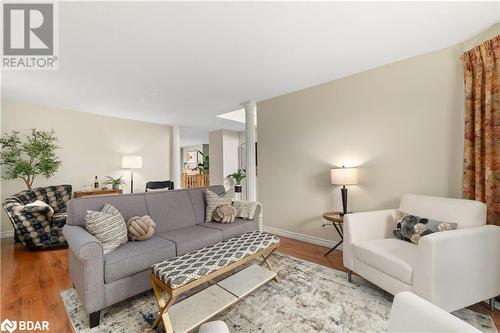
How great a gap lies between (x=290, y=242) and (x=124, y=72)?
3.36 m

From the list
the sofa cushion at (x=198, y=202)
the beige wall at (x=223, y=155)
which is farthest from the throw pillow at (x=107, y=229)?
the beige wall at (x=223, y=155)

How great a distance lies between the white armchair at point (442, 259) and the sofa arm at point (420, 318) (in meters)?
1.01

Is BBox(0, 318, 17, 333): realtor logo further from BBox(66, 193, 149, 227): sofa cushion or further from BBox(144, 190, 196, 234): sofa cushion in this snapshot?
BBox(144, 190, 196, 234): sofa cushion

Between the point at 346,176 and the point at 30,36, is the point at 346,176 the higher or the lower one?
the lower one

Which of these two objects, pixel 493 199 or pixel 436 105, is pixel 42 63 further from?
pixel 493 199

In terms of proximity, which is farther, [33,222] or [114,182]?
[114,182]

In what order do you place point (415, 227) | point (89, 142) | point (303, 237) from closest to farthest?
point (415, 227), point (303, 237), point (89, 142)

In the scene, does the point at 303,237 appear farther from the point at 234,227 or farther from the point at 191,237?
the point at 191,237

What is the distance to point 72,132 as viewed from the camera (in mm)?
4473

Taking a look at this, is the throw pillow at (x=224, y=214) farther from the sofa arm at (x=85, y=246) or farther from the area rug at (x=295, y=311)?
the sofa arm at (x=85, y=246)

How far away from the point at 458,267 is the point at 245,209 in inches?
84.4

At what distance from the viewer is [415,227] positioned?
1.99 m

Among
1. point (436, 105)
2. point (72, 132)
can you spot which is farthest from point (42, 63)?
point (436, 105)

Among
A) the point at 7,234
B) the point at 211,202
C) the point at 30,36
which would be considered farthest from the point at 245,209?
the point at 7,234
